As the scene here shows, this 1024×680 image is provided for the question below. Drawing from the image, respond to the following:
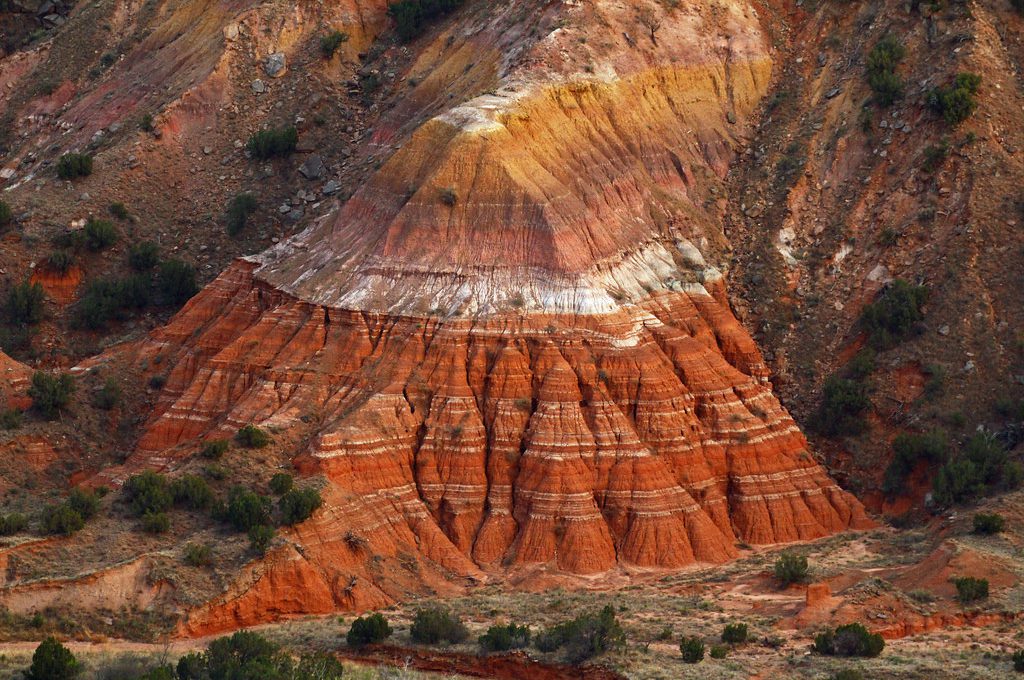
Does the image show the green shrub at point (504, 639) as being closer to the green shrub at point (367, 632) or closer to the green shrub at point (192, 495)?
the green shrub at point (367, 632)

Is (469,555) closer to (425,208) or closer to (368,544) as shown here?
(368,544)

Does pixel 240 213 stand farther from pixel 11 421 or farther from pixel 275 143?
pixel 11 421

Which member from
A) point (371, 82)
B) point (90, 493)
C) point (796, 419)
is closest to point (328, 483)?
point (90, 493)

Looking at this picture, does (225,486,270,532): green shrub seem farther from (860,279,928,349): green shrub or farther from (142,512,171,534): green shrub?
(860,279,928,349): green shrub

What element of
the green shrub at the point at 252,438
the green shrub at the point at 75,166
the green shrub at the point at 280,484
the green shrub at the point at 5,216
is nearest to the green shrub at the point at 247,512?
the green shrub at the point at 280,484

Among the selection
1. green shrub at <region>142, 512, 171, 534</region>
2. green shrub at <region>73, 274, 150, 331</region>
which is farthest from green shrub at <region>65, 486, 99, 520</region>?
green shrub at <region>73, 274, 150, 331</region>

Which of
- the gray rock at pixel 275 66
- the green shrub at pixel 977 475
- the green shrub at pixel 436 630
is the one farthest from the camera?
the gray rock at pixel 275 66
